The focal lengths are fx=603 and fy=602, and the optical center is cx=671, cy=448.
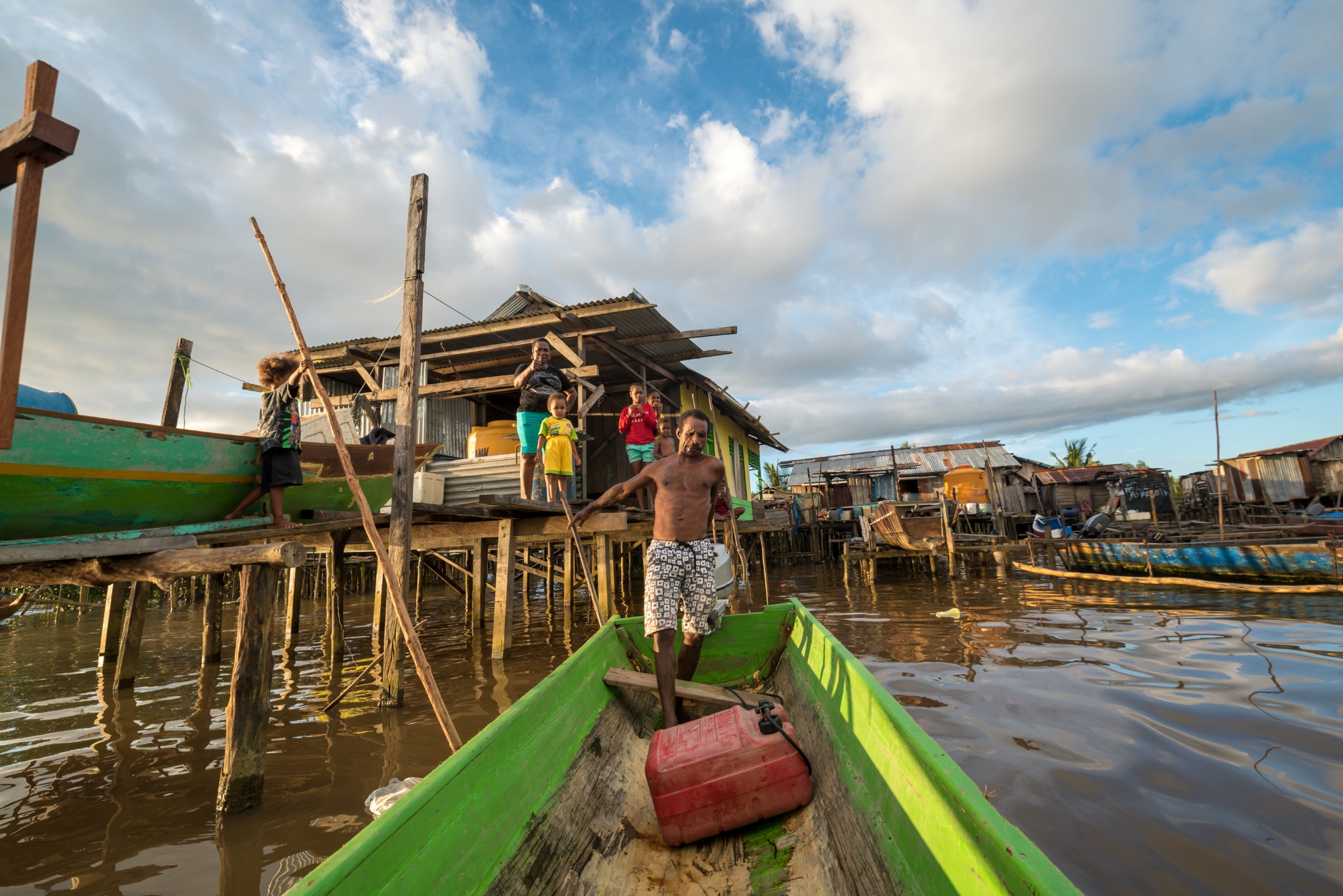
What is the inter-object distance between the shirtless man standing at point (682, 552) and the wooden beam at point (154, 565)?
6.58 feet

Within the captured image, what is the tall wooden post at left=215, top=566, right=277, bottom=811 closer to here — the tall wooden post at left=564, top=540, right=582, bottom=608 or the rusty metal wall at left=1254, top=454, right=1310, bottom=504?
the tall wooden post at left=564, top=540, right=582, bottom=608

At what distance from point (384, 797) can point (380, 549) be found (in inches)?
54.4

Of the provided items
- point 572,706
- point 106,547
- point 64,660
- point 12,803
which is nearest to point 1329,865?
point 572,706

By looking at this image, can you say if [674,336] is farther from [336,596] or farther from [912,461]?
[912,461]

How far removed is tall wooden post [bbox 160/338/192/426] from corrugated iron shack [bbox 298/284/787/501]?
2897 millimetres

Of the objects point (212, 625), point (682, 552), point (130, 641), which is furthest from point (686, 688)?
point (212, 625)

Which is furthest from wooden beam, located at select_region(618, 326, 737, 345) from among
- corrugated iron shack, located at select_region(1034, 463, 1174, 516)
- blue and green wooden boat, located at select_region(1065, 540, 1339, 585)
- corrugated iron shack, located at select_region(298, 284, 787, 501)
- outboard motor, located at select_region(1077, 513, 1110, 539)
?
corrugated iron shack, located at select_region(1034, 463, 1174, 516)

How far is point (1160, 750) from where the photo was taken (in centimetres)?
356

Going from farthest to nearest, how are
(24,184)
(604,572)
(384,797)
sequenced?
(604,572)
(384,797)
(24,184)

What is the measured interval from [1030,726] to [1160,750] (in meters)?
0.69

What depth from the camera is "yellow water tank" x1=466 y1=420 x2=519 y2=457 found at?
40.8 feet

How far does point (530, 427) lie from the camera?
785 cm

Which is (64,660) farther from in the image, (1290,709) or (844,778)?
(1290,709)

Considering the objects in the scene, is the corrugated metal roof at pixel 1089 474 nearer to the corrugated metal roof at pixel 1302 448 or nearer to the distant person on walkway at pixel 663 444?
the corrugated metal roof at pixel 1302 448
